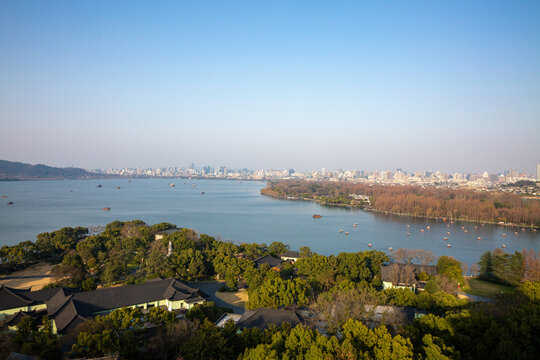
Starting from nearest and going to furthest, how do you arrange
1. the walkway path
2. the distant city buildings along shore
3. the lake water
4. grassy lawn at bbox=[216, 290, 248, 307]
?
1. the walkway path
2. grassy lawn at bbox=[216, 290, 248, 307]
3. the lake water
4. the distant city buildings along shore

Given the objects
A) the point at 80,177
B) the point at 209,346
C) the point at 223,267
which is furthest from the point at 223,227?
the point at 80,177

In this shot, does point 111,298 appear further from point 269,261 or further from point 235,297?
point 269,261

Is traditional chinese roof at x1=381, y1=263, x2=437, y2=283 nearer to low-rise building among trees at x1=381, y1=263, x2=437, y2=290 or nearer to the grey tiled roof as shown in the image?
low-rise building among trees at x1=381, y1=263, x2=437, y2=290

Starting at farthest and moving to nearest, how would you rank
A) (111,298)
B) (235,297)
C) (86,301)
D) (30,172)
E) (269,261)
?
(30,172) → (269,261) → (235,297) → (111,298) → (86,301)

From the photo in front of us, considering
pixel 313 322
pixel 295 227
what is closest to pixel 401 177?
pixel 295 227

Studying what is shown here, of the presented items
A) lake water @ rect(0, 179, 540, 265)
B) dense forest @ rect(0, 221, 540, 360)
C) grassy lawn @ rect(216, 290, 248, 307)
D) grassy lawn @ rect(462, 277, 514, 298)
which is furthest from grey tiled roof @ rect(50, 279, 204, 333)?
lake water @ rect(0, 179, 540, 265)

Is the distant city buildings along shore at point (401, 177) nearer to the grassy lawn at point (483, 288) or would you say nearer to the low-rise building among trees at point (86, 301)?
the grassy lawn at point (483, 288)
